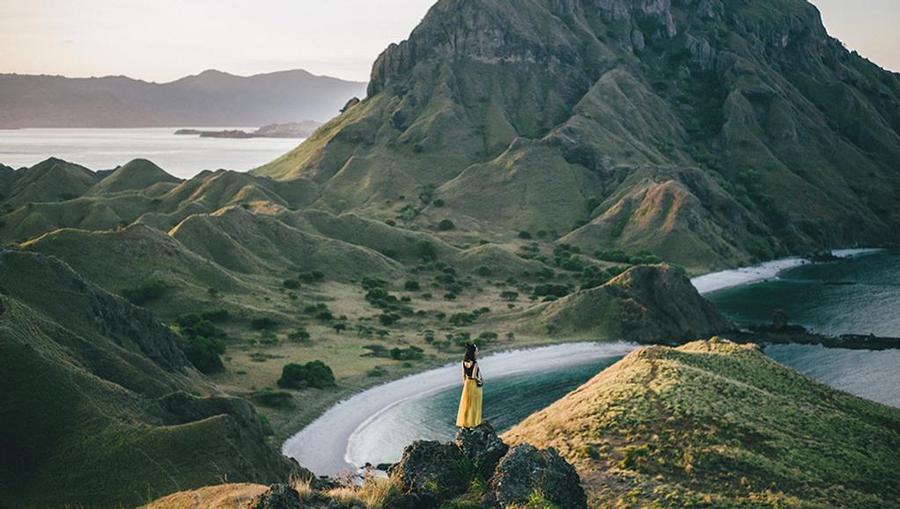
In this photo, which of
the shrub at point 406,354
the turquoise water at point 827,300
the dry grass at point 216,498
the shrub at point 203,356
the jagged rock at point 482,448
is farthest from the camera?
the turquoise water at point 827,300

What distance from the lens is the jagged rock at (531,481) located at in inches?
1109

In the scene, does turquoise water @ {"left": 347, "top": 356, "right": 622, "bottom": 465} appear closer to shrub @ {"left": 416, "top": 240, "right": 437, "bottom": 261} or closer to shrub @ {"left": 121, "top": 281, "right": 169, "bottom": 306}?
shrub @ {"left": 121, "top": 281, "right": 169, "bottom": 306}

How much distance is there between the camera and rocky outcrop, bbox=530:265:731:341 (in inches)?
4934

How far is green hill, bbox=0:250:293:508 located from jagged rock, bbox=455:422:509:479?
13.1m

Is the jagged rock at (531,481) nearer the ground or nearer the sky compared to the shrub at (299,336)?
nearer the sky

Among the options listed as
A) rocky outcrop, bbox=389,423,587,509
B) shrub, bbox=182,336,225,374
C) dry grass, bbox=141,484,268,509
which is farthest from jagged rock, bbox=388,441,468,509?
shrub, bbox=182,336,225,374

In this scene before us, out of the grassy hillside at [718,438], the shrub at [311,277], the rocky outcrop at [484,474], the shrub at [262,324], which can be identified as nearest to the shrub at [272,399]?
the shrub at [262,324]

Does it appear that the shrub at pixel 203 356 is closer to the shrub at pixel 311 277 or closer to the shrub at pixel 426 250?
the shrub at pixel 311 277

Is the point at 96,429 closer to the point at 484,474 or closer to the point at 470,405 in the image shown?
the point at 470,405

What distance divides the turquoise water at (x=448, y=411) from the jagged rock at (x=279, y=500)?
48.8 metres

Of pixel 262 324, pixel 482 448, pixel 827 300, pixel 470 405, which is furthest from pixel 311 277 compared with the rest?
→ pixel 482 448

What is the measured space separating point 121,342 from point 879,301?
14575 centimetres

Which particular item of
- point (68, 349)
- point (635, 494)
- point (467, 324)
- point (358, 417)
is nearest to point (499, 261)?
point (467, 324)

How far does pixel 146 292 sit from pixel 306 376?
123 feet
